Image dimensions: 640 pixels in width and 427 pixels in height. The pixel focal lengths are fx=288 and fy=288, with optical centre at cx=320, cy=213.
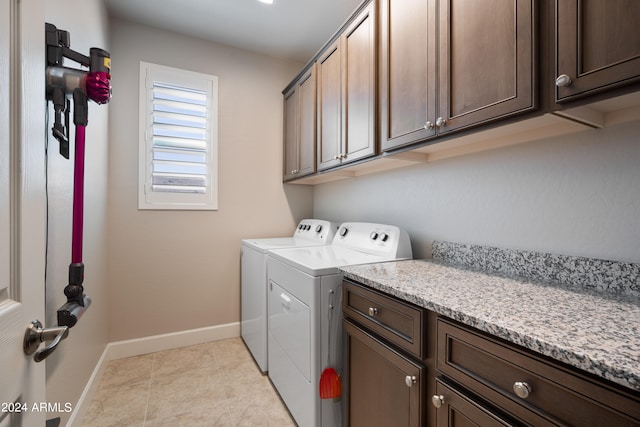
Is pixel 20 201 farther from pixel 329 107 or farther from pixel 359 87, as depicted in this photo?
pixel 329 107

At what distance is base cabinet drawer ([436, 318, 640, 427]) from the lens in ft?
1.73

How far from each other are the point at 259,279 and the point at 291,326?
63 cm

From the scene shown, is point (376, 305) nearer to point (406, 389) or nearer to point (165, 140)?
point (406, 389)

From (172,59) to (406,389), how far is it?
9.50ft

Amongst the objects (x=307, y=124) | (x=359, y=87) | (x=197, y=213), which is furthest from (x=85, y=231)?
(x=359, y=87)

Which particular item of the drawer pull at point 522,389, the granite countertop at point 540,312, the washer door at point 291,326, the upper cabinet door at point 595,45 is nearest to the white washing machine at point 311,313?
the washer door at point 291,326

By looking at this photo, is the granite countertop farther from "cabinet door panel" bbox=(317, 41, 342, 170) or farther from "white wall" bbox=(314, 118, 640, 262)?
"cabinet door panel" bbox=(317, 41, 342, 170)

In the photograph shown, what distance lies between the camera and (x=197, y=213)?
8.43 feet

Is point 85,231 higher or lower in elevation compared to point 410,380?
higher

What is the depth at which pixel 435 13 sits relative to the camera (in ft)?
3.89

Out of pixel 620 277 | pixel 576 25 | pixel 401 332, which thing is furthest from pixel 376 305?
pixel 576 25

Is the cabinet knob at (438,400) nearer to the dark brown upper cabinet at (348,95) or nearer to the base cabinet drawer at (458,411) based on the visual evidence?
the base cabinet drawer at (458,411)

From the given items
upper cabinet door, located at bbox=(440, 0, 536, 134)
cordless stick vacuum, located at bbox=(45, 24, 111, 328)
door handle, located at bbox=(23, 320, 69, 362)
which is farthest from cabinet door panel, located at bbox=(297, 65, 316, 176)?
door handle, located at bbox=(23, 320, 69, 362)

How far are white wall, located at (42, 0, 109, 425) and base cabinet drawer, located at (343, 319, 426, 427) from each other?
1251mm
